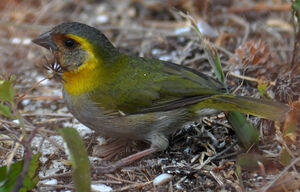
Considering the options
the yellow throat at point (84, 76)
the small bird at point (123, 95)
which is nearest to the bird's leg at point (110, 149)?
the small bird at point (123, 95)

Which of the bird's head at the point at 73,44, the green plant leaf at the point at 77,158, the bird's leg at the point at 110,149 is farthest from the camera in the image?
the bird's leg at the point at 110,149

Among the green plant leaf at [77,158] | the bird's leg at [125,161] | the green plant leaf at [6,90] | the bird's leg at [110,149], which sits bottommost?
the green plant leaf at [77,158]

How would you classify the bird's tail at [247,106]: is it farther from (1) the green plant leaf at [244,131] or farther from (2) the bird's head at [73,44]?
(2) the bird's head at [73,44]

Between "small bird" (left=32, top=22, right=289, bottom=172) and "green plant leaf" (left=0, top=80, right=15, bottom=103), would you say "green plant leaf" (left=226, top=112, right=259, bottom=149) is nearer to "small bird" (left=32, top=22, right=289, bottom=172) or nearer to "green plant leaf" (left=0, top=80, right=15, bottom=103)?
"small bird" (left=32, top=22, right=289, bottom=172)

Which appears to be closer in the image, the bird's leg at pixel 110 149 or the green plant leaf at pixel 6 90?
the green plant leaf at pixel 6 90

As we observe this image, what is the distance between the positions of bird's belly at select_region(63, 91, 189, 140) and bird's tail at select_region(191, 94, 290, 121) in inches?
7.8

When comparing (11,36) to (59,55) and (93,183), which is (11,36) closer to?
(59,55)

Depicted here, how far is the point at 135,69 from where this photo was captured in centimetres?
362

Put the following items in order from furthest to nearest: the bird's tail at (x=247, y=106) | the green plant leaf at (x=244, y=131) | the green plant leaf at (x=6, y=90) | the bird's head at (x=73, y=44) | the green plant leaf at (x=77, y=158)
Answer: the bird's head at (x=73, y=44) < the green plant leaf at (x=244, y=131) < the bird's tail at (x=247, y=106) < the green plant leaf at (x=6, y=90) < the green plant leaf at (x=77, y=158)

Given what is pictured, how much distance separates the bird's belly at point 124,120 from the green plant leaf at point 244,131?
37cm

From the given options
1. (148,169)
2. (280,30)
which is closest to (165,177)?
(148,169)

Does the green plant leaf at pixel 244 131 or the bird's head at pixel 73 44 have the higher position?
the bird's head at pixel 73 44

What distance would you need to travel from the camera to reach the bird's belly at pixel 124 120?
11.2 ft

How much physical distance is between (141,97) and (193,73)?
519 mm
